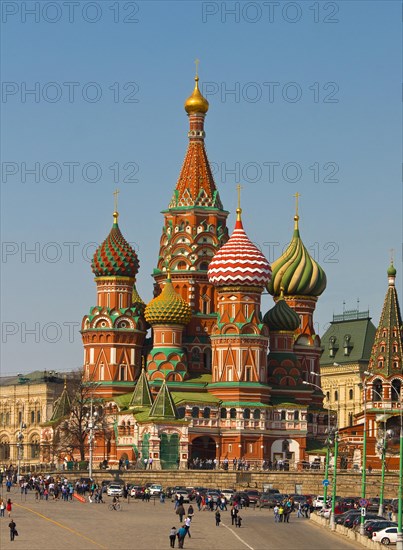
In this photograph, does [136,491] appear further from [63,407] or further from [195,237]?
[195,237]

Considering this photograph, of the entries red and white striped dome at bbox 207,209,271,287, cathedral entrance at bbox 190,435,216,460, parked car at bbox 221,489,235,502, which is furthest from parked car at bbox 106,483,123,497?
red and white striped dome at bbox 207,209,271,287

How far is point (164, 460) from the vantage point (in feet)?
385

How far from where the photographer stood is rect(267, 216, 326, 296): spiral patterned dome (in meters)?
134

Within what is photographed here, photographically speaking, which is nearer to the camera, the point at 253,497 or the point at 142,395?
the point at 253,497

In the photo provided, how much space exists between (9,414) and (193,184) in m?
46.9

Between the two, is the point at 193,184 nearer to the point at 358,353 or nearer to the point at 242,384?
the point at 242,384

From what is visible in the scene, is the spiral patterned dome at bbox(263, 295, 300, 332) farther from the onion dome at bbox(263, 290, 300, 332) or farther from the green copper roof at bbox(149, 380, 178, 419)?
the green copper roof at bbox(149, 380, 178, 419)

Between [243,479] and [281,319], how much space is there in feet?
67.8

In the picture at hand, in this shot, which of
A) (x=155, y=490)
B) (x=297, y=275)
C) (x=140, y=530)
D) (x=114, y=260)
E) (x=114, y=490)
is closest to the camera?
(x=140, y=530)

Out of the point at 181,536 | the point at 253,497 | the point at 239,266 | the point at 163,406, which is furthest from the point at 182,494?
the point at 181,536

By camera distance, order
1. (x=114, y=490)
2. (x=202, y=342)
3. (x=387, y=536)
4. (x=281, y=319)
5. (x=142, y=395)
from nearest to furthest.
A: (x=387, y=536) → (x=114, y=490) → (x=142, y=395) → (x=281, y=319) → (x=202, y=342)

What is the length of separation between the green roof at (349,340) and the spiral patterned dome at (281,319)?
30.9 m

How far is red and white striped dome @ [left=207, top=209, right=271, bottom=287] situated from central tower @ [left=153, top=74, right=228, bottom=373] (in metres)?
5.39

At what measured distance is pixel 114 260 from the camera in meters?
127
